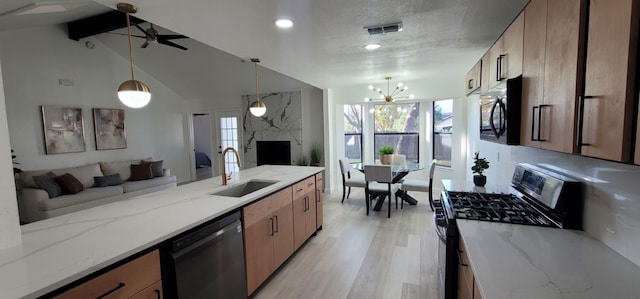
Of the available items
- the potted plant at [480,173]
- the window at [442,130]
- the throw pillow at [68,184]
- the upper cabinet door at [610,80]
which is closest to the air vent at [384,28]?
the upper cabinet door at [610,80]

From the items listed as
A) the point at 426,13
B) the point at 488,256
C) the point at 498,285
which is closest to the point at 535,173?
the point at 488,256

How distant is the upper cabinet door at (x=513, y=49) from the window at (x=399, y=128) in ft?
13.5

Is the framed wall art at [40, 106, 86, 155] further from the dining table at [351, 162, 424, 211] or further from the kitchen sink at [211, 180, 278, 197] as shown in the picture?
the dining table at [351, 162, 424, 211]

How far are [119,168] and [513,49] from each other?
6566 millimetres

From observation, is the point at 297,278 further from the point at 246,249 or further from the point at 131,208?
the point at 131,208

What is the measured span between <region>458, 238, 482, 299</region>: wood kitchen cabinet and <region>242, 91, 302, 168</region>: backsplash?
4.88 m

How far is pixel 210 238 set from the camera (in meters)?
1.74

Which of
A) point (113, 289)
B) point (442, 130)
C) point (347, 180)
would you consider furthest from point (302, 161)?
point (113, 289)

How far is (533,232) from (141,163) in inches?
263

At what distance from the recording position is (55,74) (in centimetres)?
479

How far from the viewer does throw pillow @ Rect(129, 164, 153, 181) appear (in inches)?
215

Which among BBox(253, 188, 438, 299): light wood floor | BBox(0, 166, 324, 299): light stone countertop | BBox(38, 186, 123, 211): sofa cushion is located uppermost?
BBox(0, 166, 324, 299): light stone countertop

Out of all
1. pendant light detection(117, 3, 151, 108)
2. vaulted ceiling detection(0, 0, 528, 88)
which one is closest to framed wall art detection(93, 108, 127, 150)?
vaulted ceiling detection(0, 0, 528, 88)

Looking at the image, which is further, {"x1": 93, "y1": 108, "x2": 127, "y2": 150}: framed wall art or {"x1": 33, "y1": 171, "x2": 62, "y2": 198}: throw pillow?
{"x1": 93, "y1": 108, "x2": 127, "y2": 150}: framed wall art
